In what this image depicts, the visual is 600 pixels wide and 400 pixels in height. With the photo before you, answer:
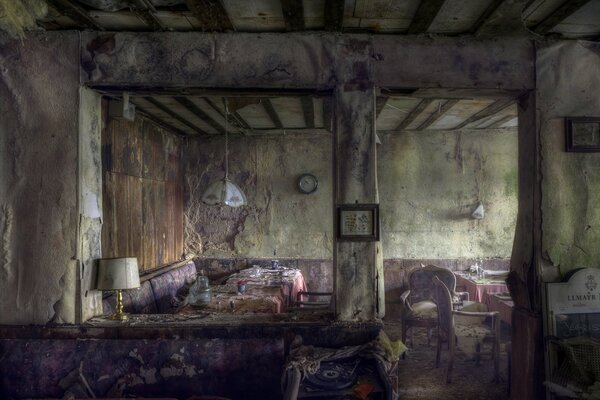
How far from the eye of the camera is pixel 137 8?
2963 millimetres

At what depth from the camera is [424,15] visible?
9.89ft

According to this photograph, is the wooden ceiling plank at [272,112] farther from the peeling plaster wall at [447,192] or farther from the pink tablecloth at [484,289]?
the pink tablecloth at [484,289]

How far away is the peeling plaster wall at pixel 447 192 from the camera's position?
7.34m

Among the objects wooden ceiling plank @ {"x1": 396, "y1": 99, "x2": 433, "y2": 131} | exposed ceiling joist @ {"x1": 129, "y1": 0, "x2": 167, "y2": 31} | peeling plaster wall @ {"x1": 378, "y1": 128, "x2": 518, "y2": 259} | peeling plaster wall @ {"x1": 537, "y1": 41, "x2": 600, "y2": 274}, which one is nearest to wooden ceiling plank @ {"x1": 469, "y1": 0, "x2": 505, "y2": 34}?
peeling plaster wall @ {"x1": 537, "y1": 41, "x2": 600, "y2": 274}

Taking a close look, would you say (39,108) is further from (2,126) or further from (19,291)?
(19,291)

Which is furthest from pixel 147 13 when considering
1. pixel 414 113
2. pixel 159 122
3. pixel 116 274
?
pixel 414 113

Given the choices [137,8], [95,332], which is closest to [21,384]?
[95,332]

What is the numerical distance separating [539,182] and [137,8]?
10.4ft

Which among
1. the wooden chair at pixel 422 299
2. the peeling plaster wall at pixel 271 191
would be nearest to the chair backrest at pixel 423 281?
the wooden chair at pixel 422 299

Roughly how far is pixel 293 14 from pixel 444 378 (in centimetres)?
388

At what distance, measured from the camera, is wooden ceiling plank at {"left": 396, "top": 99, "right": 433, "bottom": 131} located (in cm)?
526

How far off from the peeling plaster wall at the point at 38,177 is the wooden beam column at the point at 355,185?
6.57ft

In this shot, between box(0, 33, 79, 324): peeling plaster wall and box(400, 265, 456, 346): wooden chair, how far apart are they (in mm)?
3637

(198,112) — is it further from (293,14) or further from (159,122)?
(293,14)
